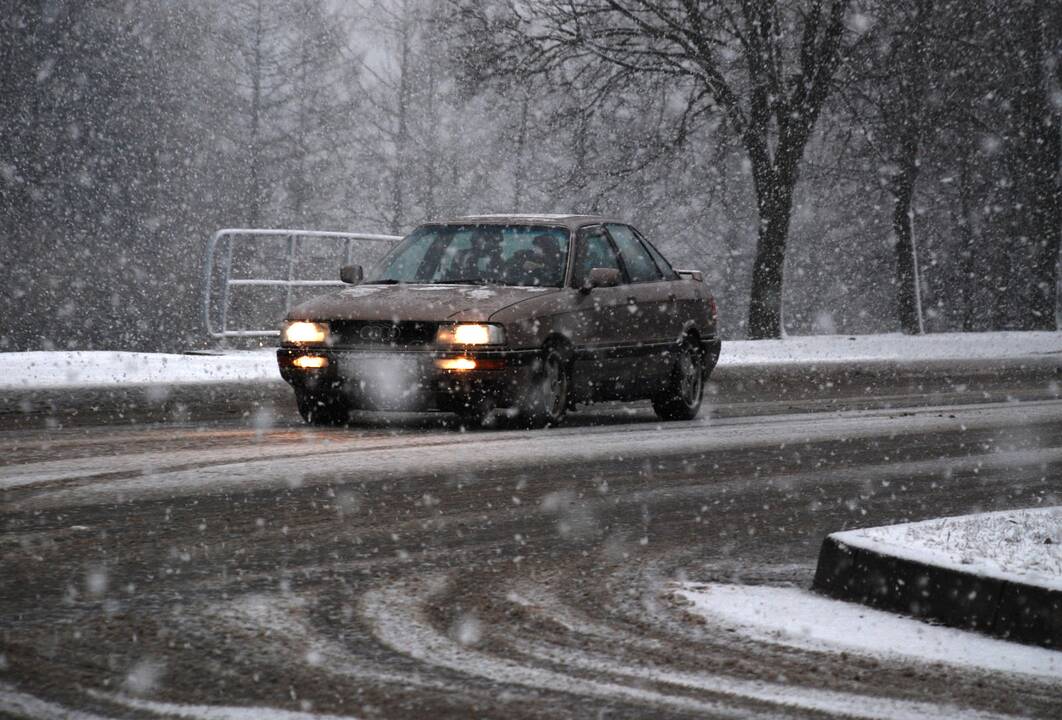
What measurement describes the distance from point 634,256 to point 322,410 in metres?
3.07

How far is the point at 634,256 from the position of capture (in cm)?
1401

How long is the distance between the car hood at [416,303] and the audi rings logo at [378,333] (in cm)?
6

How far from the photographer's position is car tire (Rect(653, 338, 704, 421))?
13883 millimetres

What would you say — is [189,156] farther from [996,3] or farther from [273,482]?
[273,482]

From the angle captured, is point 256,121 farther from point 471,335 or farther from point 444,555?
point 444,555

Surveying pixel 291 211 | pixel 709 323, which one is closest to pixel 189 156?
pixel 291 211

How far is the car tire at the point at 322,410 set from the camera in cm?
1236

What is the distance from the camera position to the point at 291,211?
5138 cm

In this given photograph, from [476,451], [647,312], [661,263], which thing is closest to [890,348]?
[661,263]

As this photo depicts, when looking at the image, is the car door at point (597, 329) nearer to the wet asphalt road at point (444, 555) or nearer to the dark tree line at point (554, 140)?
the wet asphalt road at point (444, 555)

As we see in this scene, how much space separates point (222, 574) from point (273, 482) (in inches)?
109

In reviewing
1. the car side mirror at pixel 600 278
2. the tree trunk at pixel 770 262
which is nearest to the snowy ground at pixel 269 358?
the tree trunk at pixel 770 262

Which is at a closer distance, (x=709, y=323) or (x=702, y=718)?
(x=702, y=718)

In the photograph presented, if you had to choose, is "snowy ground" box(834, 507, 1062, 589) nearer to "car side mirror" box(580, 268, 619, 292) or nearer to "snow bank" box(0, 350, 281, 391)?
"car side mirror" box(580, 268, 619, 292)
